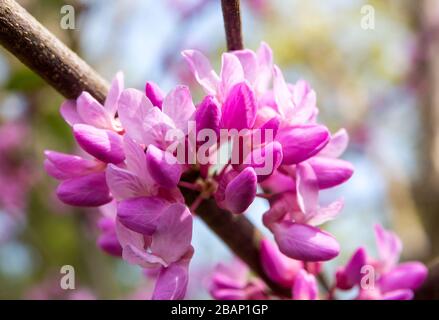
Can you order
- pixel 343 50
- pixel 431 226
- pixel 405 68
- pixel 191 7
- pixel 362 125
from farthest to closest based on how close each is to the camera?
pixel 343 50
pixel 405 68
pixel 362 125
pixel 191 7
pixel 431 226

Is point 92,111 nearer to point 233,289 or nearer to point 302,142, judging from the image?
point 302,142

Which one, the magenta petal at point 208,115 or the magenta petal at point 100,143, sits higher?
the magenta petal at point 208,115

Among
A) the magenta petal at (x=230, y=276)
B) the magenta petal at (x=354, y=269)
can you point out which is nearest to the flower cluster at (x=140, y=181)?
the magenta petal at (x=230, y=276)

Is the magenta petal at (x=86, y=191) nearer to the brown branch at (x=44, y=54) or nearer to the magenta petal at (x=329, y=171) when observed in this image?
the brown branch at (x=44, y=54)

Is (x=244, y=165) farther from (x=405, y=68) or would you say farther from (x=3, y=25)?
(x=405, y=68)

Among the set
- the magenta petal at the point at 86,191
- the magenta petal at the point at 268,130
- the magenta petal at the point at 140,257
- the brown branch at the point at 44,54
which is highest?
the brown branch at the point at 44,54

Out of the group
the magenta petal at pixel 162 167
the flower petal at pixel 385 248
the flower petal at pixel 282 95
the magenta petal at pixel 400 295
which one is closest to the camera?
the magenta petal at pixel 162 167

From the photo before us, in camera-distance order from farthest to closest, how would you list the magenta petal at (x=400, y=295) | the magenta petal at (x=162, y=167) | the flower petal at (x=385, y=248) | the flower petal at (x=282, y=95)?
the flower petal at (x=385, y=248), the magenta petal at (x=400, y=295), the flower petal at (x=282, y=95), the magenta petal at (x=162, y=167)

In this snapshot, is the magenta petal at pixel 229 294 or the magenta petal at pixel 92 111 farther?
the magenta petal at pixel 229 294
